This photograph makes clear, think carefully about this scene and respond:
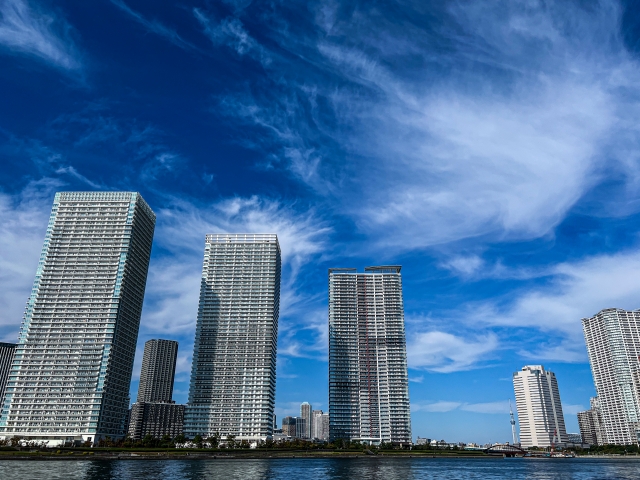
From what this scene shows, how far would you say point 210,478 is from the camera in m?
97.2

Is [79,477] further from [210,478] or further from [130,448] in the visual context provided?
[130,448]

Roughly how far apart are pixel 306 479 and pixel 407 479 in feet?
75.3

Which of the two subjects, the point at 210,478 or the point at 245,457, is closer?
the point at 210,478

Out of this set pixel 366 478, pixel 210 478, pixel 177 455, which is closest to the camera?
pixel 210 478

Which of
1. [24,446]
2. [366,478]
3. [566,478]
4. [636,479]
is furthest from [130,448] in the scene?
[636,479]

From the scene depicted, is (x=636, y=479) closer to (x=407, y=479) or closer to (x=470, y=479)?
(x=470, y=479)

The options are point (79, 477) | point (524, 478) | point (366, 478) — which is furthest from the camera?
point (524, 478)

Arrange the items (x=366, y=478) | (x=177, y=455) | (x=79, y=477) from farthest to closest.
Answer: (x=177, y=455), (x=366, y=478), (x=79, y=477)

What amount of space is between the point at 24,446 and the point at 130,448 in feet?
130

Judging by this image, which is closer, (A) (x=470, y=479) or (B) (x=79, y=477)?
(B) (x=79, y=477)

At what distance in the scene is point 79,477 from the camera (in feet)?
298

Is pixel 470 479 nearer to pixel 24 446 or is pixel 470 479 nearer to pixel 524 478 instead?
pixel 524 478

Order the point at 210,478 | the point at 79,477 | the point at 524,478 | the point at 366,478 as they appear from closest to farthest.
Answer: the point at 79,477 < the point at 210,478 < the point at 366,478 < the point at 524,478

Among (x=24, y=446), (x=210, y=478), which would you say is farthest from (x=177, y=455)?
(x=210, y=478)
